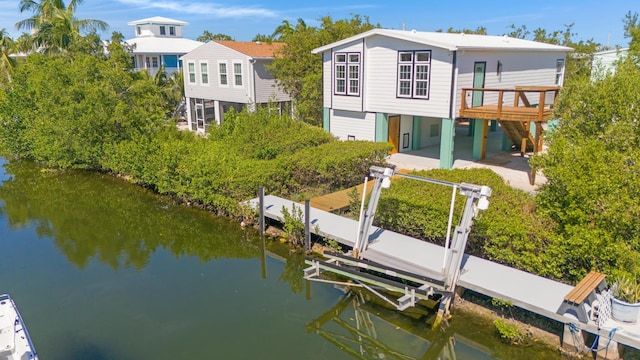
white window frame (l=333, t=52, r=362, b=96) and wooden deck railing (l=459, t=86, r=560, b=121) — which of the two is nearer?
wooden deck railing (l=459, t=86, r=560, b=121)

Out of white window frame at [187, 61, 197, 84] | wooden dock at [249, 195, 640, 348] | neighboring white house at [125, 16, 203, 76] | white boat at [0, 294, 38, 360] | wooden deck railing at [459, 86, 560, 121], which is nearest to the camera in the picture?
white boat at [0, 294, 38, 360]

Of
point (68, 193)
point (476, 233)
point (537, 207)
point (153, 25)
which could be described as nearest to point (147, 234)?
Result: point (68, 193)

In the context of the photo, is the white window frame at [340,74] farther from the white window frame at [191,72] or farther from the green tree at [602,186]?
the white window frame at [191,72]

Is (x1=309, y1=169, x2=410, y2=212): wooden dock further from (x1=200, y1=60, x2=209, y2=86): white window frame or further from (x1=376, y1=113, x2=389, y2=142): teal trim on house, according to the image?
(x1=200, y1=60, x2=209, y2=86): white window frame

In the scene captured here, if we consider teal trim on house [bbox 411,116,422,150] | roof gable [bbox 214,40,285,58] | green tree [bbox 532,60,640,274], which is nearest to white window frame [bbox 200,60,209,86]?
roof gable [bbox 214,40,285,58]

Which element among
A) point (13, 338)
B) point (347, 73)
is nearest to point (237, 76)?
point (347, 73)

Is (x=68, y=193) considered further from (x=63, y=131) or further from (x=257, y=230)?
(x=257, y=230)

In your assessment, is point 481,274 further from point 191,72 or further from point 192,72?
point 191,72

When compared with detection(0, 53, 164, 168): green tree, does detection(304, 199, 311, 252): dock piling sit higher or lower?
lower
